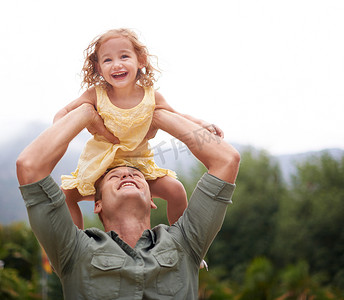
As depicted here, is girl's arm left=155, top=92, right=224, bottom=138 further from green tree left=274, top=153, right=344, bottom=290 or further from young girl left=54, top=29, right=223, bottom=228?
green tree left=274, top=153, right=344, bottom=290

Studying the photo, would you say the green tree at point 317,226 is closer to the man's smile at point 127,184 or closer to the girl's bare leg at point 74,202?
the girl's bare leg at point 74,202

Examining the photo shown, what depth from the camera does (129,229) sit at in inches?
88.3

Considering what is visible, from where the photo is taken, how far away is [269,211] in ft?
52.5

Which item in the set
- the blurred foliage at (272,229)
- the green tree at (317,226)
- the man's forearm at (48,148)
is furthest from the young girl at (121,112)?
the green tree at (317,226)

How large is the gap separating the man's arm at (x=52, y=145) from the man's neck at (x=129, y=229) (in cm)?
44

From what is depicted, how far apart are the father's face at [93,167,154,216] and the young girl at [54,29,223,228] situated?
7 centimetres

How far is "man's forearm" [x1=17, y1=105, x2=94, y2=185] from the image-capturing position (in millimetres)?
1937

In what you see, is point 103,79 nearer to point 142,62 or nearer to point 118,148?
point 142,62

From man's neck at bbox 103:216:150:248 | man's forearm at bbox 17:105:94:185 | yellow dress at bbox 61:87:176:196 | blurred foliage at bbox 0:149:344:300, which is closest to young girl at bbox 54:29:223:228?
yellow dress at bbox 61:87:176:196

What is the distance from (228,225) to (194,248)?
1377 centimetres

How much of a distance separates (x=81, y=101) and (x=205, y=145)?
66 cm

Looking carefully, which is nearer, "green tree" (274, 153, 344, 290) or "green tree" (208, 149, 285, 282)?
"green tree" (274, 153, 344, 290)

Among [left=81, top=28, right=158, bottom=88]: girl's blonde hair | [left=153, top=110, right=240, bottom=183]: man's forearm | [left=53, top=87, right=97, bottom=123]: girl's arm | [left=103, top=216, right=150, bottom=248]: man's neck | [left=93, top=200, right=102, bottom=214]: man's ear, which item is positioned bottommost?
[left=103, top=216, right=150, bottom=248]: man's neck

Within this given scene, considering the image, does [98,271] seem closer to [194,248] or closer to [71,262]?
[71,262]
